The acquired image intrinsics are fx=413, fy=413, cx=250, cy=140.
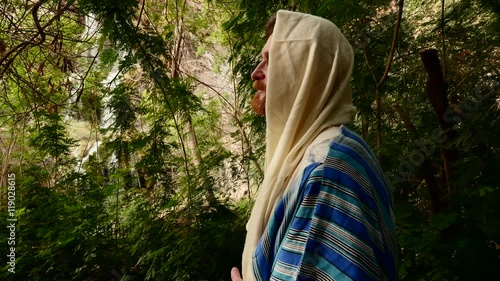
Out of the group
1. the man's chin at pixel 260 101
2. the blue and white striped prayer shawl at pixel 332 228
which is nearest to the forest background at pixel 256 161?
the man's chin at pixel 260 101

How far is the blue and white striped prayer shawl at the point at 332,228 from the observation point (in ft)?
3.34

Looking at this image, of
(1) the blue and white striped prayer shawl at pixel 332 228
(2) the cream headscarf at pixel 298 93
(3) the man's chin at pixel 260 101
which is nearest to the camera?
(1) the blue and white striped prayer shawl at pixel 332 228

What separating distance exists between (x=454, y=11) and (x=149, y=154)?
287 centimetres

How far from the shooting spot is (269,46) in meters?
1.46

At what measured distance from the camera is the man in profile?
3.38 feet

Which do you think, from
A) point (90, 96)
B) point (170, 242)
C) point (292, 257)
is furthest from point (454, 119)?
point (90, 96)

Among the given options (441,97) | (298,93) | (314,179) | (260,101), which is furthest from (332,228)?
(441,97)

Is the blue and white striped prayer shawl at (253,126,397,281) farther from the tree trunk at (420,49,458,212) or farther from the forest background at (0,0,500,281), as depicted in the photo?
the tree trunk at (420,49,458,212)

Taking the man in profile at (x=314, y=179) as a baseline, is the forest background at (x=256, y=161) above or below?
above

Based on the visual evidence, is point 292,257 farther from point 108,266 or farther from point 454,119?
point 108,266

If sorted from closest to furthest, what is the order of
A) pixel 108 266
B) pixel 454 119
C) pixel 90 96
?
pixel 454 119, pixel 108 266, pixel 90 96

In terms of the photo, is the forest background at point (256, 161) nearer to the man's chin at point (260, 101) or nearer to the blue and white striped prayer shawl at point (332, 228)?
the man's chin at point (260, 101)

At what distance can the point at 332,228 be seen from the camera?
3.39ft

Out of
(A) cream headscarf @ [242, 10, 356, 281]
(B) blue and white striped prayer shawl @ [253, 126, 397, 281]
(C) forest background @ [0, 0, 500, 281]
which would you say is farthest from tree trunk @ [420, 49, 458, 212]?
(B) blue and white striped prayer shawl @ [253, 126, 397, 281]
